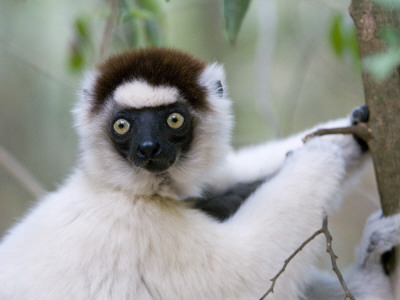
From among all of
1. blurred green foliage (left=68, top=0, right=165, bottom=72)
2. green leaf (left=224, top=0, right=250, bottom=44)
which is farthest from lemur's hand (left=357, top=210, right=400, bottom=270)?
blurred green foliage (left=68, top=0, right=165, bottom=72)

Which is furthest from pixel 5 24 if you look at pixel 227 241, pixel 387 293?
pixel 387 293

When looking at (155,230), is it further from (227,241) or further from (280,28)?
(280,28)

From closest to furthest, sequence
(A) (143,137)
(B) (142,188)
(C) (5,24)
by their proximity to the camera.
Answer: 1. (A) (143,137)
2. (B) (142,188)
3. (C) (5,24)

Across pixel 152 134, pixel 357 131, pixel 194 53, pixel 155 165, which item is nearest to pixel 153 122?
pixel 152 134

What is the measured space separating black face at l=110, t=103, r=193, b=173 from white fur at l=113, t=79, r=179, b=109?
3cm

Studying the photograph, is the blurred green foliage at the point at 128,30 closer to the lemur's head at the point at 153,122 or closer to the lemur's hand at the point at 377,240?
the lemur's head at the point at 153,122

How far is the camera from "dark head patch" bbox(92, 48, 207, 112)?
276cm

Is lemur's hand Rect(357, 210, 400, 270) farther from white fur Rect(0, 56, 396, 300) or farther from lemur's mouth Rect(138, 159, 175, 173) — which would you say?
lemur's mouth Rect(138, 159, 175, 173)

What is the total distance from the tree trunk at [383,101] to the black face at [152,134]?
900mm

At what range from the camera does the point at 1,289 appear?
259 centimetres

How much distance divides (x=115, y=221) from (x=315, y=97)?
14.3ft

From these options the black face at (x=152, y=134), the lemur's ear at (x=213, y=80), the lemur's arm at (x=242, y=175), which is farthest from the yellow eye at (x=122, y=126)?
the lemur's arm at (x=242, y=175)

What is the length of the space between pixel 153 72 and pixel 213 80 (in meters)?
0.41

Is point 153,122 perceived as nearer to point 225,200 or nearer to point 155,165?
point 155,165
